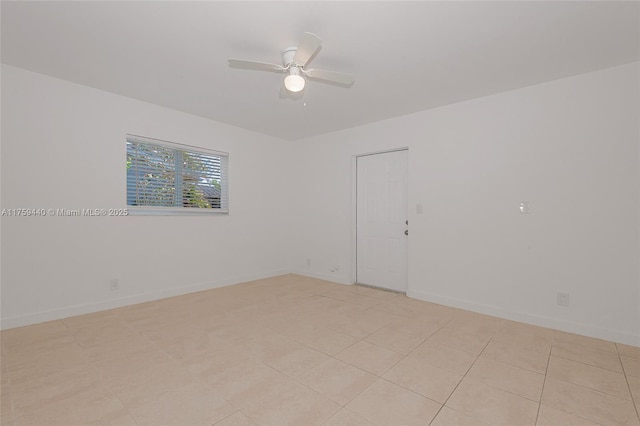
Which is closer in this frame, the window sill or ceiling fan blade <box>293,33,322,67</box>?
ceiling fan blade <box>293,33,322,67</box>

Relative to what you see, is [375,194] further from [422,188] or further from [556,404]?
[556,404]

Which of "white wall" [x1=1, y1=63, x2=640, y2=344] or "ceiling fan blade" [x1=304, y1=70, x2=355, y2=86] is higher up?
"ceiling fan blade" [x1=304, y1=70, x2=355, y2=86]

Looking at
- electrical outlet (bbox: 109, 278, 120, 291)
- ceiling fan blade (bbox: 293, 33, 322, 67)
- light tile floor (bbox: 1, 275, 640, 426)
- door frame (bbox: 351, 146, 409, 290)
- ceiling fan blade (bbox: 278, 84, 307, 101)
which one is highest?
ceiling fan blade (bbox: 278, 84, 307, 101)

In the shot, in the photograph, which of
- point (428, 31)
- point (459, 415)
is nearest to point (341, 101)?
point (428, 31)

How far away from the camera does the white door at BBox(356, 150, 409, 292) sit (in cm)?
416

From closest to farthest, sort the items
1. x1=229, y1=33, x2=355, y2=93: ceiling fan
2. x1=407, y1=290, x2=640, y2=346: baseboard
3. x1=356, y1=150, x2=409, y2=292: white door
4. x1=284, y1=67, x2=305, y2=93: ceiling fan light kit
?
x1=229, y1=33, x2=355, y2=93: ceiling fan, x1=284, y1=67, x2=305, y2=93: ceiling fan light kit, x1=407, y1=290, x2=640, y2=346: baseboard, x1=356, y1=150, x2=409, y2=292: white door

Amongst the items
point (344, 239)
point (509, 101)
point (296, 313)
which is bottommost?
point (296, 313)

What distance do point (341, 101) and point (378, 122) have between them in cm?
99

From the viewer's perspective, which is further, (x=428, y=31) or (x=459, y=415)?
(x=428, y=31)

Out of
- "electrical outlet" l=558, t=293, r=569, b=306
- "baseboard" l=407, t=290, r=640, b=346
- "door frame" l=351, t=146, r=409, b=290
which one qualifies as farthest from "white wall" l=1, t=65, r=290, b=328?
"electrical outlet" l=558, t=293, r=569, b=306

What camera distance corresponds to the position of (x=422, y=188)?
3.82 m

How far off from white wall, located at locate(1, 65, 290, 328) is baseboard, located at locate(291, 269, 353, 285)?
4.31ft

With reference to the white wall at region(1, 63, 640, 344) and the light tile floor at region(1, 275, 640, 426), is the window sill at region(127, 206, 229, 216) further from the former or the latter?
the light tile floor at region(1, 275, 640, 426)

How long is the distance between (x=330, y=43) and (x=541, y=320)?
332 centimetres
